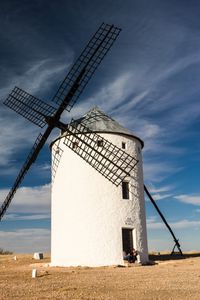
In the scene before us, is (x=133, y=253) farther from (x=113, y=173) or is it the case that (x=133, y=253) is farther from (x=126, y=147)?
(x=126, y=147)

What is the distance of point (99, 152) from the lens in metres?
20.0

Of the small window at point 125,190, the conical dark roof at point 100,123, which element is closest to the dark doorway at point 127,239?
the small window at point 125,190

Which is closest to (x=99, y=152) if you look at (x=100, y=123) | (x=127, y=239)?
(x=100, y=123)

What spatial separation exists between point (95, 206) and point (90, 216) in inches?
24.6

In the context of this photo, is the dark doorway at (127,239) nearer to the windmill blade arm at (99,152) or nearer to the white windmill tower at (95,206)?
the white windmill tower at (95,206)

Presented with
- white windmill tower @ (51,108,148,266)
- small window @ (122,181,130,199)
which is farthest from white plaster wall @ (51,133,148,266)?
small window @ (122,181,130,199)

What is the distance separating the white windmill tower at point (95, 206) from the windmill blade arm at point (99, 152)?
6cm

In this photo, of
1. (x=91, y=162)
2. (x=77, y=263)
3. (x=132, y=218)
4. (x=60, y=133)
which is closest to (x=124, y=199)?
(x=132, y=218)

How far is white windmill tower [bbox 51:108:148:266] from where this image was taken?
63.9 ft

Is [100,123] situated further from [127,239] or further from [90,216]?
[127,239]

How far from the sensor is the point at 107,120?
73.9 ft

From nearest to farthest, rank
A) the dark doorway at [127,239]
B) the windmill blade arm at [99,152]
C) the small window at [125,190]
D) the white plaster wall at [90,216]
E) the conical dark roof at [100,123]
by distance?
the white plaster wall at [90,216] < the windmill blade arm at [99,152] < the dark doorway at [127,239] < the small window at [125,190] < the conical dark roof at [100,123]

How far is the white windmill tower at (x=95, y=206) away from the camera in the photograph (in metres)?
19.5

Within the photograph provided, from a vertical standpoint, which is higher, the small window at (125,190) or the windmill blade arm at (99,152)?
the windmill blade arm at (99,152)
